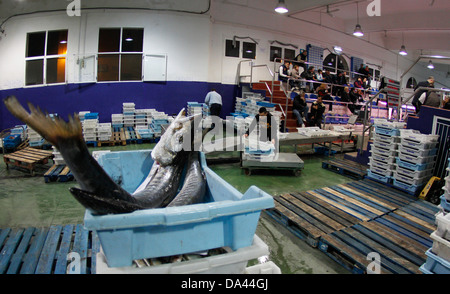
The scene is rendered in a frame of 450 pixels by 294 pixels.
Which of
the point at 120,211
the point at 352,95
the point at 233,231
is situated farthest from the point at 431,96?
the point at 120,211

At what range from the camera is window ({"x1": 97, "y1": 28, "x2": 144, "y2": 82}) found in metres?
11.6

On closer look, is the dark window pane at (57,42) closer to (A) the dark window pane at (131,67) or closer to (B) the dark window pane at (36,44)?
(B) the dark window pane at (36,44)

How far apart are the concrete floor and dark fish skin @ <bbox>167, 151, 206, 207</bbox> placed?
171 cm

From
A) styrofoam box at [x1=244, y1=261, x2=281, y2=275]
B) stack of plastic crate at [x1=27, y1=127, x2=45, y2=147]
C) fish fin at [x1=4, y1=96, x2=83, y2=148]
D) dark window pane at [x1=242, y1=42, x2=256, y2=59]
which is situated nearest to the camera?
fish fin at [x1=4, y1=96, x2=83, y2=148]

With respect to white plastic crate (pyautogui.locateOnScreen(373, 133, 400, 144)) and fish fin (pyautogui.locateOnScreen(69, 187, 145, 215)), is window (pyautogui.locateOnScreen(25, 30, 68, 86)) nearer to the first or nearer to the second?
white plastic crate (pyautogui.locateOnScreen(373, 133, 400, 144))

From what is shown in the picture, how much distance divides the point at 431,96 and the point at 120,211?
982 centimetres

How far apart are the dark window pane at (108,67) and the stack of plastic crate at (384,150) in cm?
991

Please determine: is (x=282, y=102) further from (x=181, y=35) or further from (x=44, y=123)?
(x=44, y=123)

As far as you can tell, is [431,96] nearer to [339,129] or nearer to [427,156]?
[339,129]

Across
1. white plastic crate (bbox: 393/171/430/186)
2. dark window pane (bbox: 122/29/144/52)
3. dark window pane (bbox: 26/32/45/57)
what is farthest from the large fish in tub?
dark window pane (bbox: 26/32/45/57)

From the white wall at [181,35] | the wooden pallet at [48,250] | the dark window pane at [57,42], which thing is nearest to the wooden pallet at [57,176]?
the wooden pallet at [48,250]

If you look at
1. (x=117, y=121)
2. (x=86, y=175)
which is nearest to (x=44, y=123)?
(x=86, y=175)

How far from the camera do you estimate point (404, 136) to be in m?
6.08

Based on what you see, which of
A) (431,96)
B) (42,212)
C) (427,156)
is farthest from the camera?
(431,96)
